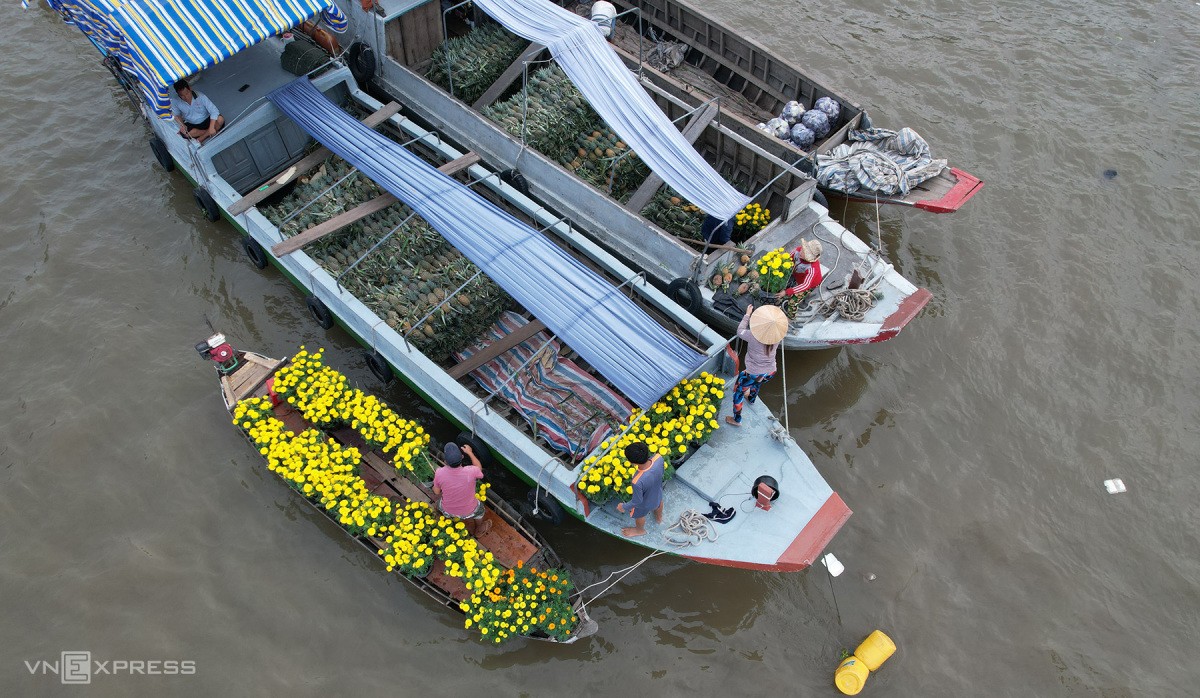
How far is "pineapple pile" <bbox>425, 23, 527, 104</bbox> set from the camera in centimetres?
1165

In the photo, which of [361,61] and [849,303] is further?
[361,61]

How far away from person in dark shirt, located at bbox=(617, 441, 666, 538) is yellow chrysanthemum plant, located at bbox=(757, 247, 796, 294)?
298 cm

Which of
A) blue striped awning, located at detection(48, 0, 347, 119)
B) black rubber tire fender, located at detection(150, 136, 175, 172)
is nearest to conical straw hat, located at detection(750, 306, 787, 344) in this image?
blue striped awning, located at detection(48, 0, 347, 119)

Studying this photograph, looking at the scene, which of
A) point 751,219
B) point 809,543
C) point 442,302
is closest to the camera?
point 809,543

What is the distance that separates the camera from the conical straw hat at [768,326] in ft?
26.2

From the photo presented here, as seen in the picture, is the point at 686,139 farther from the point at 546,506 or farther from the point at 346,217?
the point at 546,506

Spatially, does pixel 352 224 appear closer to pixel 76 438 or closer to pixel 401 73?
pixel 401 73

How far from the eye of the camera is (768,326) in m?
7.99

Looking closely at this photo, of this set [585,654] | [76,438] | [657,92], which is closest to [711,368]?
[585,654]

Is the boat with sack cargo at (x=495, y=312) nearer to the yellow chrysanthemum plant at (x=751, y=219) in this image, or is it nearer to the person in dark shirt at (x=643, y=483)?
the person in dark shirt at (x=643, y=483)

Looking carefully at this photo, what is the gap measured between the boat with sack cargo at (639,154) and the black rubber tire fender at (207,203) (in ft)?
9.99

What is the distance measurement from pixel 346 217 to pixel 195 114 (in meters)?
2.37

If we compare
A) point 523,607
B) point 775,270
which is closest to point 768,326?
point 775,270

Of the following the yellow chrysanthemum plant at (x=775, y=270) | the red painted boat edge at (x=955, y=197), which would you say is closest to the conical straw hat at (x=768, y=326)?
the yellow chrysanthemum plant at (x=775, y=270)
